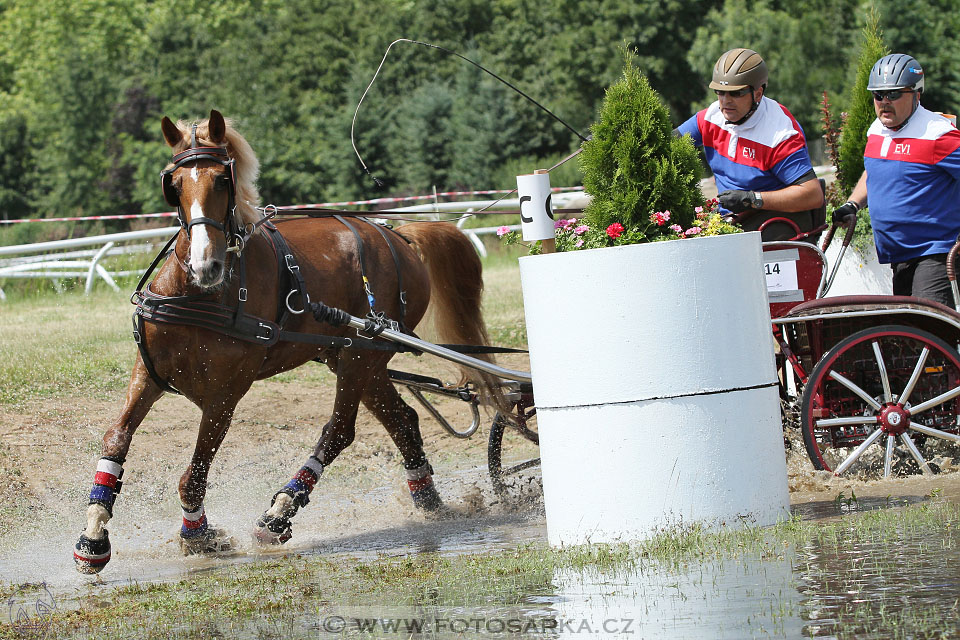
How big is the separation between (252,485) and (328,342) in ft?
6.17

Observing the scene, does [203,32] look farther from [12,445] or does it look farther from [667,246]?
[667,246]

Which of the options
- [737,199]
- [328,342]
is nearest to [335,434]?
[328,342]

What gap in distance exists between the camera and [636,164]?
572 cm

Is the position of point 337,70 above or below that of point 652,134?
above

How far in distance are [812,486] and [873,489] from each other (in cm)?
33

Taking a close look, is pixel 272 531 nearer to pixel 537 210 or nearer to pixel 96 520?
pixel 96 520

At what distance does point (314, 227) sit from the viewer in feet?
24.0

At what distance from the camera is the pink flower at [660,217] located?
5586mm

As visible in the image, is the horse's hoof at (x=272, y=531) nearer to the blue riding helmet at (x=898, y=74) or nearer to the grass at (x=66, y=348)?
the grass at (x=66, y=348)

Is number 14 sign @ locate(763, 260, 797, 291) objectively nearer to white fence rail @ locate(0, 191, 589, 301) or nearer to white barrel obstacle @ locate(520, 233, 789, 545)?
white barrel obstacle @ locate(520, 233, 789, 545)

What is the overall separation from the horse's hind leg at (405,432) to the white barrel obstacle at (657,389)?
2.25 meters

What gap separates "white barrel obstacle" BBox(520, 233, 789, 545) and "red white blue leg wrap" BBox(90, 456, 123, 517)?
216cm

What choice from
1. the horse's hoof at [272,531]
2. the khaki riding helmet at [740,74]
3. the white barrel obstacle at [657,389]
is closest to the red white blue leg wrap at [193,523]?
the horse's hoof at [272,531]

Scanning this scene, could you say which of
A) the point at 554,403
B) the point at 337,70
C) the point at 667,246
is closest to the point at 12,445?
the point at 554,403
